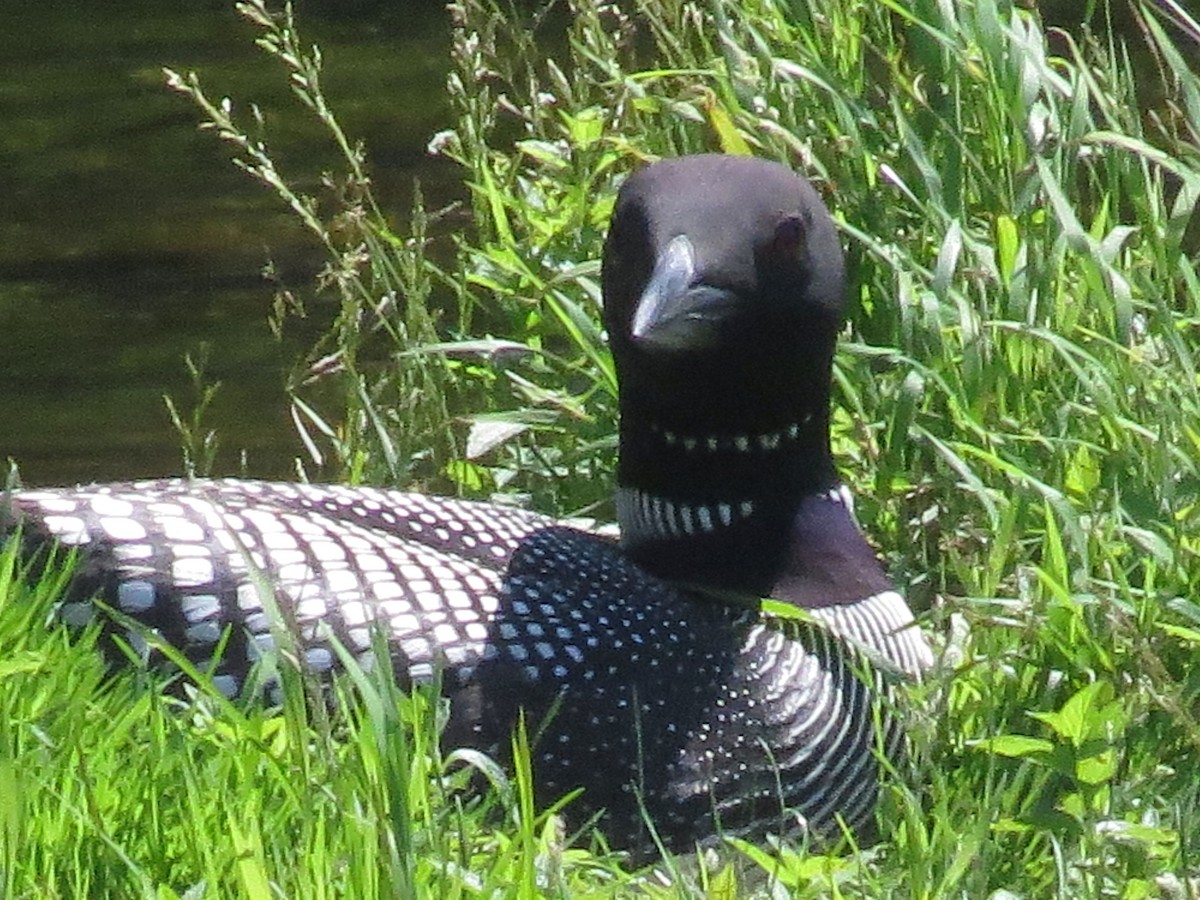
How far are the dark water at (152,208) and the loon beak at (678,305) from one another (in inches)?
110

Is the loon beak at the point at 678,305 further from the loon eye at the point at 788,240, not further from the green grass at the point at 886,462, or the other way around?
the green grass at the point at 886,462

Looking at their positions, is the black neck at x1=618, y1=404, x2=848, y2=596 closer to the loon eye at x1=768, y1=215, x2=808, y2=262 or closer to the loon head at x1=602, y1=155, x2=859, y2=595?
the loon head at x1=602, y1=155, x2=859, y2=595

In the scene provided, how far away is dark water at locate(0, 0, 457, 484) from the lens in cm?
663

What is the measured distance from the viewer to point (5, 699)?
2744 millimetres

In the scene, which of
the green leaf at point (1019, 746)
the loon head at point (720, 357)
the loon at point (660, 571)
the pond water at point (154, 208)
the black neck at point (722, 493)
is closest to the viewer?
the green leaf at point (1019, 746)

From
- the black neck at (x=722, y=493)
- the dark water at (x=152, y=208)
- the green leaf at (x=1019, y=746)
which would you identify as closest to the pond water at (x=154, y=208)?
the dark water at (x=152, y=208)

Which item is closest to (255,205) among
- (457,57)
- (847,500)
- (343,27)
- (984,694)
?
(343,27)

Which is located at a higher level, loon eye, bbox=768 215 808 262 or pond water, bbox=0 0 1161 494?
loon eye, bbox=768 215 808 262

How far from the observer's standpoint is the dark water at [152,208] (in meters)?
6.63

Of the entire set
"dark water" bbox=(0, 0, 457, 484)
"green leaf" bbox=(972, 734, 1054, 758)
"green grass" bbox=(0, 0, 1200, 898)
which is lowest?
"dark water" bbox=(0, 0, 457, 484)

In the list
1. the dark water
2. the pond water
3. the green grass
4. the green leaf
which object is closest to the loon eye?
the green grass

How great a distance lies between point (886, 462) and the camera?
4.03 m

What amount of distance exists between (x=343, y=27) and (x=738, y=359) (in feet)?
25.1

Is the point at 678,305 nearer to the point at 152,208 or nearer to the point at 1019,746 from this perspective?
the point at 1019,746
